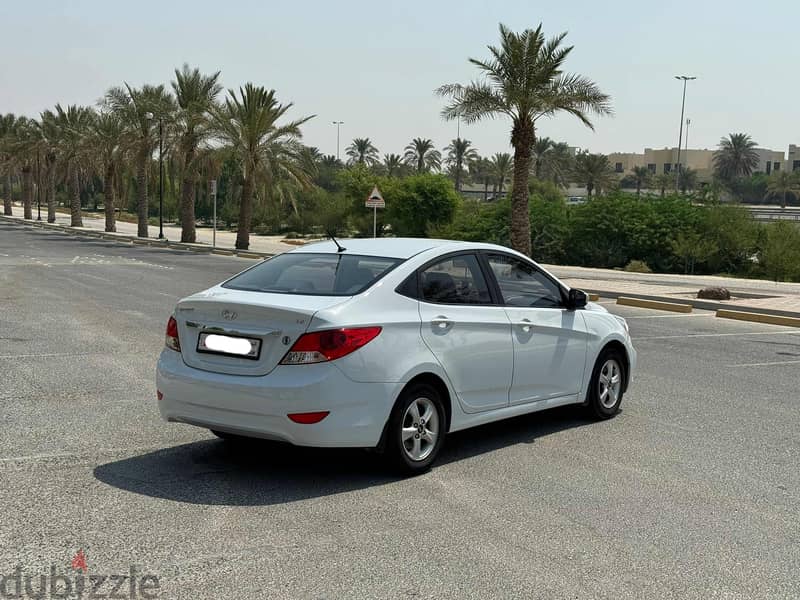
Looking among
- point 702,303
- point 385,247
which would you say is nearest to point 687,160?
point 702,303

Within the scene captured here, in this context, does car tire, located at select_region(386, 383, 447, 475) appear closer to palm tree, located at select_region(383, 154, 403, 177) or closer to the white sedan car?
the white sedan car

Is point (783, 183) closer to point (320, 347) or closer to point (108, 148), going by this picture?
point (108, 148)

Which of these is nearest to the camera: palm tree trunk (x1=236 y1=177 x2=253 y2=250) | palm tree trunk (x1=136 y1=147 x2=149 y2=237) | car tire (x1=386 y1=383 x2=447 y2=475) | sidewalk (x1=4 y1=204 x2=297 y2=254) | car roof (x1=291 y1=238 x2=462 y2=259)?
car tire (x1=386 y1=383 x2=447 y2=475)

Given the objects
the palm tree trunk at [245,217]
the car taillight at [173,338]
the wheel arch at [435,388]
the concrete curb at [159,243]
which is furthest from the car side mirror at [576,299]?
the palm tree trunk at [245,217]

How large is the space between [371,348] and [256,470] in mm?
1277

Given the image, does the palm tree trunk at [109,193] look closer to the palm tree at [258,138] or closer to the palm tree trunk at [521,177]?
the palm tree at [258,138]

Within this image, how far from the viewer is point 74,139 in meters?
72.1

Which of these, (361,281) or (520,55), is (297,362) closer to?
(361,281)

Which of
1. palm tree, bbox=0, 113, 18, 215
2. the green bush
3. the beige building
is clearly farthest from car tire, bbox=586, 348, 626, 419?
the beige building

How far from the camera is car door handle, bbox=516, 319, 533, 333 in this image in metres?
7.27

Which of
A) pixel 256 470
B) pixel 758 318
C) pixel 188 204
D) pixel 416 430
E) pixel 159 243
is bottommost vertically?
pixel 159 243

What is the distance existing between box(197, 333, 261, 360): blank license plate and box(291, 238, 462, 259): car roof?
3.94 ft

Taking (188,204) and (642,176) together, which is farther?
(642,176)

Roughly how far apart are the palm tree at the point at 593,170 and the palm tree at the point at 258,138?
182 feet
